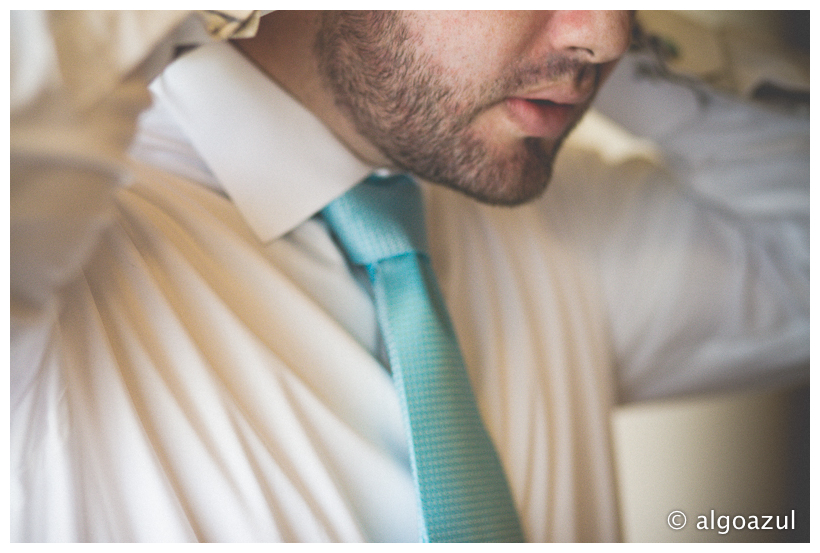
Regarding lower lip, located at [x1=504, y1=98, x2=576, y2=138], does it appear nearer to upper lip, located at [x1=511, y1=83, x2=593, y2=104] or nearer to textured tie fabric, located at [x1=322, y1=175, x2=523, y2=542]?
upper lip, located at [x1=511, y1=83, x2=593, y2=104]

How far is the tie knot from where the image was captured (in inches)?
22.5

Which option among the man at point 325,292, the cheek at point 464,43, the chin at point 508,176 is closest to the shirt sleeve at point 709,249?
the man at point 325,292

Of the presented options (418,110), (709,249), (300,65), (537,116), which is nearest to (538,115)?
(537,116)

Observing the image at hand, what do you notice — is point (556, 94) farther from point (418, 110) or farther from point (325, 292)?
point (325, 292)

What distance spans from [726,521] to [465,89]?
18.0 inches

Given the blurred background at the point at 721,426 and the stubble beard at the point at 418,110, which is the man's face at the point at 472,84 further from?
the blurred background at the point at 721,426

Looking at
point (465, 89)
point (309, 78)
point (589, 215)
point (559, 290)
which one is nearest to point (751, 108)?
point (589, 215)

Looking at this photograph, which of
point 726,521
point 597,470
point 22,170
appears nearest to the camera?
point 22,170

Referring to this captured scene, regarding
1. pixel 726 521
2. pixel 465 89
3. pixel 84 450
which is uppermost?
pixel 465 89

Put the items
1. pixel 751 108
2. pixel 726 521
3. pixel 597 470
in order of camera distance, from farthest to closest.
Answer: pixel 751 108
pixel 597 470
pixel 726 521

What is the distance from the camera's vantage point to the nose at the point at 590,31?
0.50 metres

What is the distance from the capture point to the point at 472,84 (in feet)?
1.76

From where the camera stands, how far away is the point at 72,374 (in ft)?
1.38
